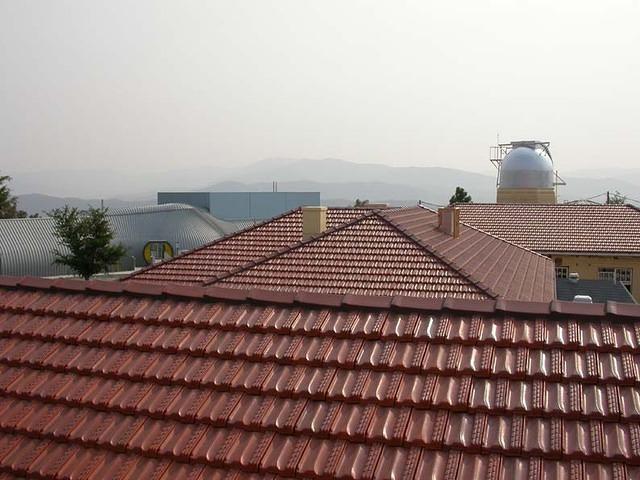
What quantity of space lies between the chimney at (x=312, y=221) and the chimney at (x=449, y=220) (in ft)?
13.7

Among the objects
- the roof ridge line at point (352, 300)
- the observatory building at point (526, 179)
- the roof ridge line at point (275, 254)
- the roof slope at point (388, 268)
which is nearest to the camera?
the roof ridge line at point (352, 300)

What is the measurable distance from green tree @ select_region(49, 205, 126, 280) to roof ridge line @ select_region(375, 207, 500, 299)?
2240cm

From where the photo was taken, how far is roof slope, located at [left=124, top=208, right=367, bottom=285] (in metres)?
16.8

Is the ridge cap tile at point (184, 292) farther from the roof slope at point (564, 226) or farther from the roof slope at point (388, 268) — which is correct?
the roof slope at point (564, 226)

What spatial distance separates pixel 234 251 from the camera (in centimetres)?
1783

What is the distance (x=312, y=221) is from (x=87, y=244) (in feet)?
70.4

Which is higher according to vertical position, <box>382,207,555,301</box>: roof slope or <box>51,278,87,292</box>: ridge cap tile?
<box>51,278,87,292</box>: ridge cap tile

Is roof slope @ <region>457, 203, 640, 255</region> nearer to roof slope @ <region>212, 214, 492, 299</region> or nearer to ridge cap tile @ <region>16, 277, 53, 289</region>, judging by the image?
roof slope @ <region>212, 214, 492, 299</region>

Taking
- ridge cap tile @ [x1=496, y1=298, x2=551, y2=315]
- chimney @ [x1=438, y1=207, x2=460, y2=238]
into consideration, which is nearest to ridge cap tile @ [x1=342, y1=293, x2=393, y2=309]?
ridge cap tile @ [x1=496, y1=298, x2=551, y2=315]

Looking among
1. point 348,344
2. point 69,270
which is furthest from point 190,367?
point 69,270

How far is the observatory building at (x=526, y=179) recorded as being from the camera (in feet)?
146

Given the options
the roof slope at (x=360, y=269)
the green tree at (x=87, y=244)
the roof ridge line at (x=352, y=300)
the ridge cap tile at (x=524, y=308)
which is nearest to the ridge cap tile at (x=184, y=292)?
the roof ridge line at (x=352, y=300)

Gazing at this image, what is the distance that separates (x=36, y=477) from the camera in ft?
13.9

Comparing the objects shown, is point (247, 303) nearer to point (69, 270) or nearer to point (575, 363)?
point (575, 363)
